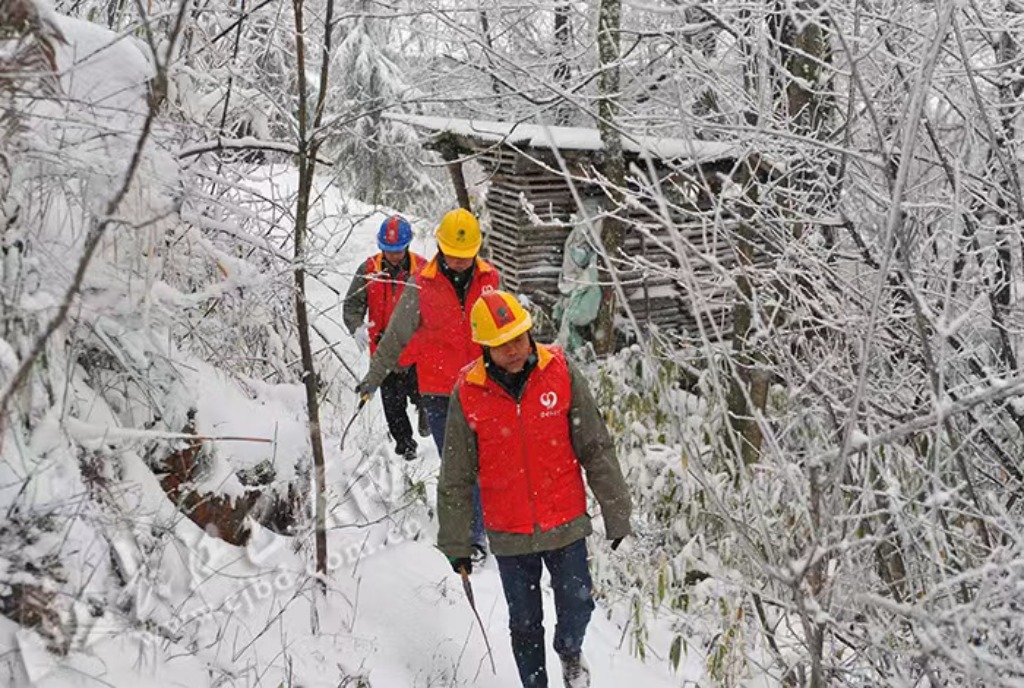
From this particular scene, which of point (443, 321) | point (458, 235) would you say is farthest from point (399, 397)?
point (458, 235)

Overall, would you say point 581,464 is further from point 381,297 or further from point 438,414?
point 381,297

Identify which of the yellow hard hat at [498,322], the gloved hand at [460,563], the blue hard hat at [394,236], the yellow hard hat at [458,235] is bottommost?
the gloved hand at [460,563]

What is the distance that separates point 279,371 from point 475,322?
93.3 inches

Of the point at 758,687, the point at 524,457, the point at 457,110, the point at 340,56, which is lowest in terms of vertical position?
the point at 758,687

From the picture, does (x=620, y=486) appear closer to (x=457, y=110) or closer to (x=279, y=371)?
(x=279, y=371)

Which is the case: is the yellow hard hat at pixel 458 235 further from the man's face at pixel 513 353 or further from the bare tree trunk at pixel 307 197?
the man's face at pixel 513 353

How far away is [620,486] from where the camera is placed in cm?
370

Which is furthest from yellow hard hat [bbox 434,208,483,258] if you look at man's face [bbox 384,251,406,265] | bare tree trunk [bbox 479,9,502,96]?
man's face [bbox 384,251,406,265]

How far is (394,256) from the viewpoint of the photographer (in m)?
5.78

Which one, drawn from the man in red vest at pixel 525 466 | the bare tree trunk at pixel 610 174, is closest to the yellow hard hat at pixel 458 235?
the man in red vest at pixel 525 466

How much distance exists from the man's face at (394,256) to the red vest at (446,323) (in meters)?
0.75

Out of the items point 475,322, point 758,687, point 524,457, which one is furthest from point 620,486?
point 758,687

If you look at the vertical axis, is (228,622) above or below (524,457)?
below

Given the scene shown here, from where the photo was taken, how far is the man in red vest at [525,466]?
3500 mm
